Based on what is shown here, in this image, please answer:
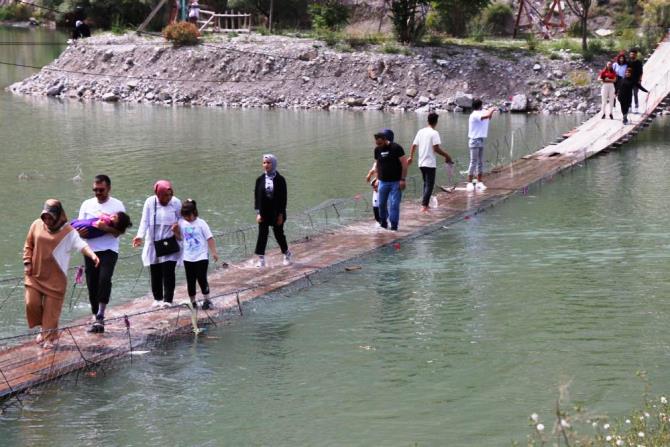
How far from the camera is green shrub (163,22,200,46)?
47.9m

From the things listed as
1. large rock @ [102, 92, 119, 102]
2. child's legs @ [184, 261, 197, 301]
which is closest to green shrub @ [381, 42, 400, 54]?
large rock @ [102, 92, 119, 102]

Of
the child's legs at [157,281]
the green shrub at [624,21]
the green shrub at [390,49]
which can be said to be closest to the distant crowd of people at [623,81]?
the green shrub at [390,49]

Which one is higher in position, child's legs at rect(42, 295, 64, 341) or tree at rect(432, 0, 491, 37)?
tree at rect(432, 0, 491, 37)

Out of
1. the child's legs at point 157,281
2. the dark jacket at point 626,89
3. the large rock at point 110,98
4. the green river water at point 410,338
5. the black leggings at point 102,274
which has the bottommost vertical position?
the green river water at point 410,338

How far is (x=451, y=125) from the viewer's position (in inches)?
1474

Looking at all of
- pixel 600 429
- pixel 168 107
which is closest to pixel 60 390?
pixel 600 429

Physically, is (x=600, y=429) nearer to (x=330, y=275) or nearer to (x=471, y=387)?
(x=471, y=387)

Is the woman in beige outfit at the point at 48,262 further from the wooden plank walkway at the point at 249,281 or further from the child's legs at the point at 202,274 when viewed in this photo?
the child's legs at the point at 202,274

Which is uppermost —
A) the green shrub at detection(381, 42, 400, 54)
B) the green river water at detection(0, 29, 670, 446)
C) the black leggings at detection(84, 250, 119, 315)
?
the green shrub at detection(381, 42, 400, 54)

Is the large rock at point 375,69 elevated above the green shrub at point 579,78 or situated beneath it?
elevated above

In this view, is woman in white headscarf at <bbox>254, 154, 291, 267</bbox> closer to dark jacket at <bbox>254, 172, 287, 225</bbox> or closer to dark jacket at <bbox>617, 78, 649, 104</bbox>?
dark jacket at <bbox>254, 172, 287, 225</bbox>

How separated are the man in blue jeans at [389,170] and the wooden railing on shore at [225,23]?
34.1m

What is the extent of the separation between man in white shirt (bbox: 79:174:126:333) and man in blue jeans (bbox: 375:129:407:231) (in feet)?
18.7

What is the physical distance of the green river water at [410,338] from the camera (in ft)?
32.3
